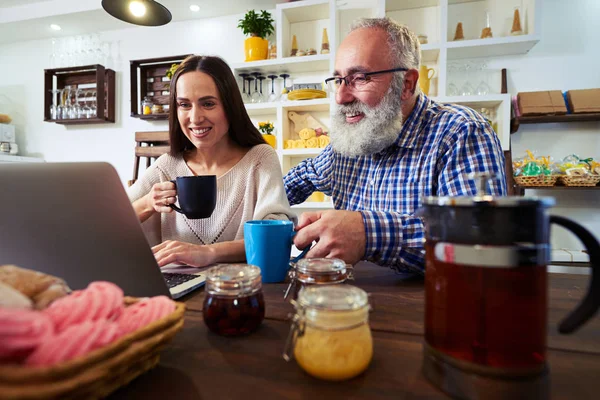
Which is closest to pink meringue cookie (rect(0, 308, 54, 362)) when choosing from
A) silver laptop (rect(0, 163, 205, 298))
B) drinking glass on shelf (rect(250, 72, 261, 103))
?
silver laptop (rect(0, 163, 205, 298))

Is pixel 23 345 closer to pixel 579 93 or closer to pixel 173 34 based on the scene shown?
pixel 579 93

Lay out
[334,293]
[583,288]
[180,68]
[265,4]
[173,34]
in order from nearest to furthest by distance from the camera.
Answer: [334,293]
[583,288]
[180,68]
[265,4]
[173,34]

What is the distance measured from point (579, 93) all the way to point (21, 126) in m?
4.66

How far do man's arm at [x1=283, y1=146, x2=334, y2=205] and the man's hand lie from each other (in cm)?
61

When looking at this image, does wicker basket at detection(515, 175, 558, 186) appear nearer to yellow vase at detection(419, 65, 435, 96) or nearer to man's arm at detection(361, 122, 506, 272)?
yellow vase at detection(419, 65, 435, 96)

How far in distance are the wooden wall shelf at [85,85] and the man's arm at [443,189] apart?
3096 millimetres

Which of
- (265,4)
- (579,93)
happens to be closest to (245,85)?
(265,4)

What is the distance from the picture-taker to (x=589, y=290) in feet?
1.09

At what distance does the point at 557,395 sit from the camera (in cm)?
34

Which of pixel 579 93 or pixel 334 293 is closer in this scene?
pixel 334 293

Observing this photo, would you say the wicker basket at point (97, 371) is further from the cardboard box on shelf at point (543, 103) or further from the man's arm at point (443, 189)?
the cardboard box on shelf at point (543, 103)

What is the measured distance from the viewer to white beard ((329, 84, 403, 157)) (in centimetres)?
117

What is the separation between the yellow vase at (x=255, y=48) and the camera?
8.50 ft

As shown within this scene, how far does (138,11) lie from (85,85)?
2.17m
